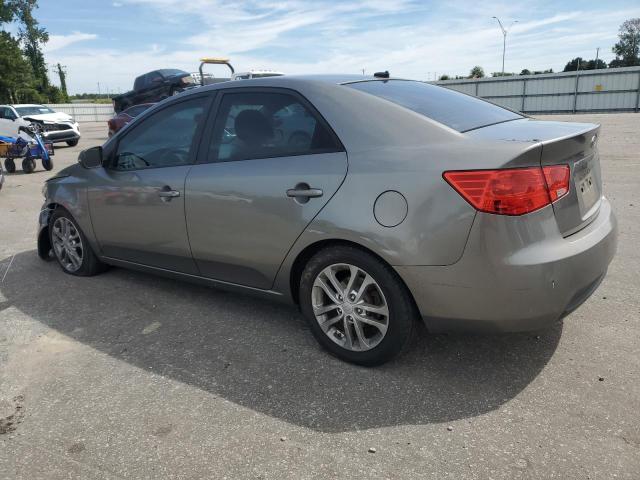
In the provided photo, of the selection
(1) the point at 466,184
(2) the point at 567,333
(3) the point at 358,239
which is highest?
(1) the point at 466,184

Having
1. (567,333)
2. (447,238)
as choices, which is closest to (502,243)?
(447,238)

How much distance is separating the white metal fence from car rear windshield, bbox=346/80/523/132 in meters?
47.7

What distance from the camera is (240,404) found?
8.84ft

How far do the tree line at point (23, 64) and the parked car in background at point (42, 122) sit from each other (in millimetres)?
32165

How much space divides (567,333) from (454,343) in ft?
2.31

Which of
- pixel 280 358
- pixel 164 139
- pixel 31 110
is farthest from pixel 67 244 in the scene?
pixel 31 110

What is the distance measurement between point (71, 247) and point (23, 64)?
172 ft

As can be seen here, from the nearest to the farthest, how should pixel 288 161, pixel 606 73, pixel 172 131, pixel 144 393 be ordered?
pixel 144 393
pixel 288 161
pixel 172 131
pixel 606 73

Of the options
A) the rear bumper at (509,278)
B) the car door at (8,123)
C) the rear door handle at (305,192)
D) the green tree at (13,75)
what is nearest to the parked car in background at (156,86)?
the car door at (8,123)

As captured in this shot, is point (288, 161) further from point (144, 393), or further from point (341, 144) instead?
point (144, 393)

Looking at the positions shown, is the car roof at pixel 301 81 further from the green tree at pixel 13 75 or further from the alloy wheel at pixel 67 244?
the green tree at pixel 13 75

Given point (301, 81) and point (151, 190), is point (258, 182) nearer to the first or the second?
point (301, 81)

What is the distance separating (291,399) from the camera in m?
2.72

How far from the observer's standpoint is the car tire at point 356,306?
2732mm
